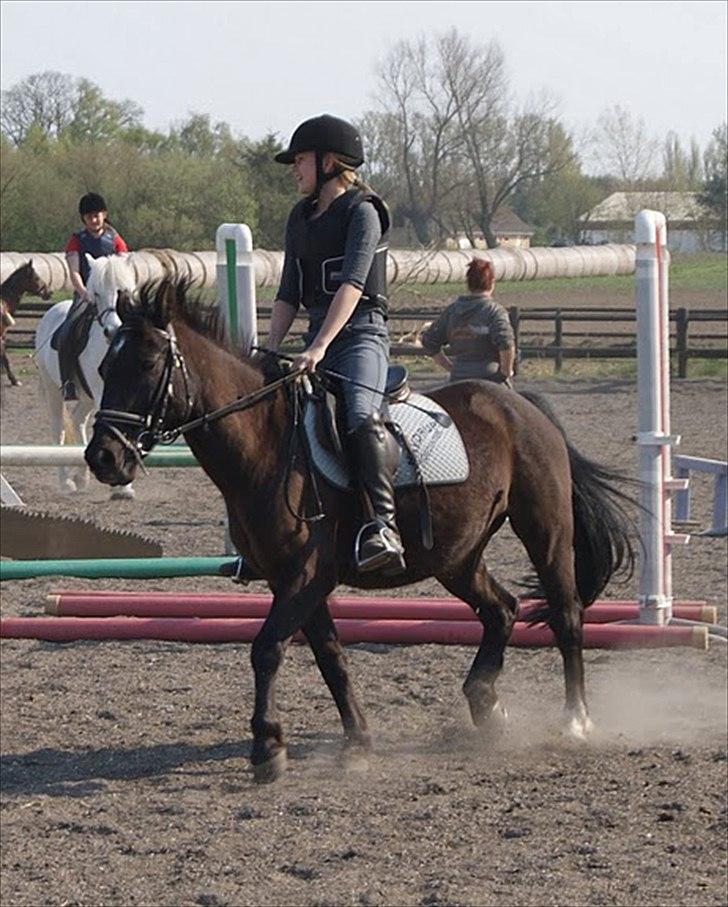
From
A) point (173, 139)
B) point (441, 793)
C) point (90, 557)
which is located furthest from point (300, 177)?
point (173, 139)

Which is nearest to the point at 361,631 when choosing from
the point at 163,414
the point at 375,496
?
the point at 375,496

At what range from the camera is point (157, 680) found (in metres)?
7.81

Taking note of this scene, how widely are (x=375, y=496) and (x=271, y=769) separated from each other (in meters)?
1.05

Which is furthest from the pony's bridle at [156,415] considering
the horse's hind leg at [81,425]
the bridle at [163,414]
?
the horse's hind leg at [81,425]

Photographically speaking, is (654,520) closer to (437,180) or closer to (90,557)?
(90,557)

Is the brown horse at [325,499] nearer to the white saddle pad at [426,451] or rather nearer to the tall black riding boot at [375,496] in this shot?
the white saddle pad at [426,451]

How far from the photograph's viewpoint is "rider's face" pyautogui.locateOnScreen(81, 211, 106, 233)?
13094 mm

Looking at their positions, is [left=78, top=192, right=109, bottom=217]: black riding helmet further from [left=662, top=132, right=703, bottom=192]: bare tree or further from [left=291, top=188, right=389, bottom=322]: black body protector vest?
[left=662, top=132, right=703, bottom=192]: bare tree

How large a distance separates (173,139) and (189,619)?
69.3 metres

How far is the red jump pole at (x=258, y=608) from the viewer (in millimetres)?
7988

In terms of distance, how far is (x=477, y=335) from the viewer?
1051cm

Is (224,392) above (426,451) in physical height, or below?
above

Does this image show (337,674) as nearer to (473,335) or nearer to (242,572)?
(242,572)

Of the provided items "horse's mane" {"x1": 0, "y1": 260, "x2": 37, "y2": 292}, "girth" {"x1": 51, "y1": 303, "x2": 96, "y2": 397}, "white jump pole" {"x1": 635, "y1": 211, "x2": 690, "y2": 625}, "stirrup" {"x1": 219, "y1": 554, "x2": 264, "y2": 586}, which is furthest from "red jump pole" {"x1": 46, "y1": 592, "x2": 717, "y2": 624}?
"horse's mane" {"x1": 0, "y1": 260, "x2": 37, "y2": 292}
